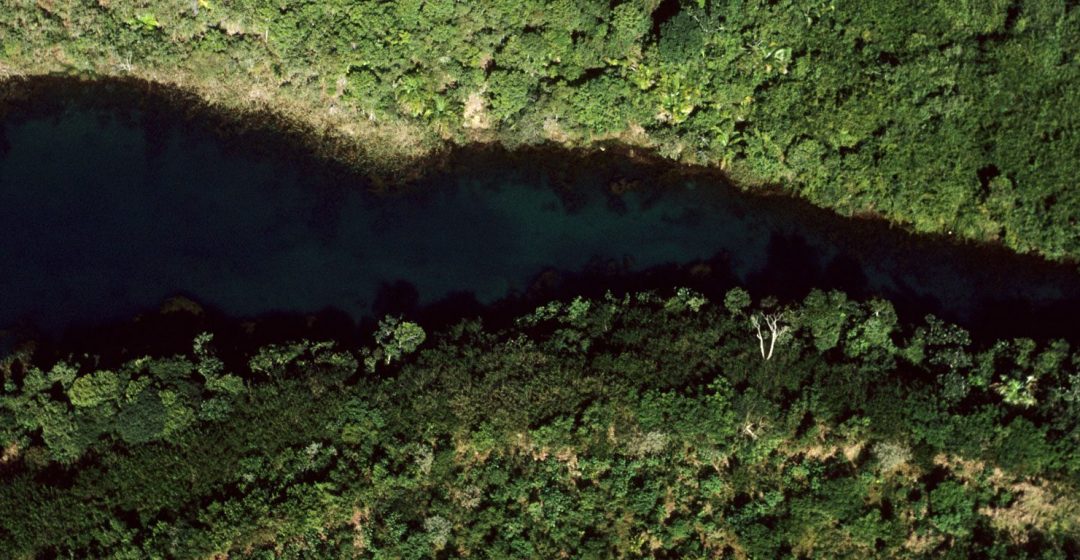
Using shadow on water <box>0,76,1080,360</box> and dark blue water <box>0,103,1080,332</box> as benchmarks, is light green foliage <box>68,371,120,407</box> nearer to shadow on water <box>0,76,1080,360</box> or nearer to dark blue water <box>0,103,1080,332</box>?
shadow on water <box>0,76,1080,360</box>

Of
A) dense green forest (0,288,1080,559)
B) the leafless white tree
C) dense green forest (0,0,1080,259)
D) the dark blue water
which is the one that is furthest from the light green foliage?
the leafless white tree

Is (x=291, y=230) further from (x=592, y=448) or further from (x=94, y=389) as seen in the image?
(x=592, y=448)

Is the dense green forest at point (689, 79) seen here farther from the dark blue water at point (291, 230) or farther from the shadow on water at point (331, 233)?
the dark blue water at point (291, 230)

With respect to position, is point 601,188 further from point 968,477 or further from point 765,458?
point 968,477

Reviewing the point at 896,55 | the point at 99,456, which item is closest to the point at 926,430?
the point at 896,55

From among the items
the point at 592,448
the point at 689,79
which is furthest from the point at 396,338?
the point at 689,79

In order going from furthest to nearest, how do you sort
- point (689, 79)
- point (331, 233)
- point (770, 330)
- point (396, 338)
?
point (331, 233), point (689, 79), point (396, 338), point (770, 330)

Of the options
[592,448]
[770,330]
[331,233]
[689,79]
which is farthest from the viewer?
[331,233]
